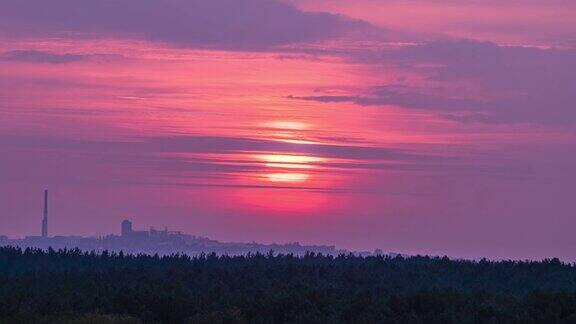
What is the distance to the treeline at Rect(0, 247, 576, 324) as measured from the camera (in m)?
48.8

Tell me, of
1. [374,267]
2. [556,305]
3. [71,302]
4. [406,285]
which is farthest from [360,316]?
[374,267]

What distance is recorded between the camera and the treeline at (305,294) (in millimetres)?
48750

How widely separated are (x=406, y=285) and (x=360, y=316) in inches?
724

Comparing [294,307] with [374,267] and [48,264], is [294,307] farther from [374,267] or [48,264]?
[48,264]

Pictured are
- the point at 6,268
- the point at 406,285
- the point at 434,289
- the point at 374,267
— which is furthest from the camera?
the point at 6,268

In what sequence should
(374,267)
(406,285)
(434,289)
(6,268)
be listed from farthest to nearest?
(6,268)
(374,267)
(406,285)
(434,289)

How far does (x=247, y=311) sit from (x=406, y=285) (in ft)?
56.0

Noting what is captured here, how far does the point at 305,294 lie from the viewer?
54.3 m

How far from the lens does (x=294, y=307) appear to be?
168ft

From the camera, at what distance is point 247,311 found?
5125cm

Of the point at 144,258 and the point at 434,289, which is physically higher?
the point at 144,258

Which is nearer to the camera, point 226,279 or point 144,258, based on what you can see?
point 226,279

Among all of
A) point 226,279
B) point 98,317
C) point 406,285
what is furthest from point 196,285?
point 98,317

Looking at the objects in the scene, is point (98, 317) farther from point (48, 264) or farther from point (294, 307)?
point (48, 264)
